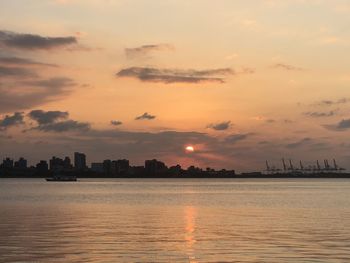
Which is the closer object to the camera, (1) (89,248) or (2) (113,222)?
(1) (89,248)

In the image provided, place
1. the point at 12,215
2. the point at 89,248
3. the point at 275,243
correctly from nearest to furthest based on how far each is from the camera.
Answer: the point at 89,248 < the point at 275,243 < the point at 12,215

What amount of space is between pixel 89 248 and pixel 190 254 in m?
7.69

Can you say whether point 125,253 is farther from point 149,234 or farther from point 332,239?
point 332,239

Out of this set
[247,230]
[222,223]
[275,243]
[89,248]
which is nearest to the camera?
[89,248]

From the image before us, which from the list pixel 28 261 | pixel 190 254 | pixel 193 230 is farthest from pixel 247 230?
pixel 28 261

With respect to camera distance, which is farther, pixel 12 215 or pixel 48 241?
pixel 12 215

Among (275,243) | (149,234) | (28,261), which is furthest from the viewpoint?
(149,234)

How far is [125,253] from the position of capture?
42.2 m

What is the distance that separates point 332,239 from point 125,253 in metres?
18.3

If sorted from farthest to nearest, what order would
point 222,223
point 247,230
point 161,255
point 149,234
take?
point 222,223 < point 247,230 < point 149,234 < point 161,255

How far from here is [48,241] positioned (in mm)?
48656

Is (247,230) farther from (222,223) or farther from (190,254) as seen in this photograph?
(190,254)

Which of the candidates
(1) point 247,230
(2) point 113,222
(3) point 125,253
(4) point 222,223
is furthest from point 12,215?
(3) point 125,253

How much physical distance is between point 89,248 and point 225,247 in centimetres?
979
